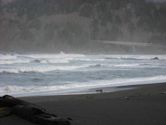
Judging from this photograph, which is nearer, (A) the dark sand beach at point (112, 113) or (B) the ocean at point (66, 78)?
(A) the dark sand beach at point (112, 113)

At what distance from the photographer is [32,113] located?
573 cm

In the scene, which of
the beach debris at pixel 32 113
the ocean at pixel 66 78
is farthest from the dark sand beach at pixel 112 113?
the ocean at pixel 66 78

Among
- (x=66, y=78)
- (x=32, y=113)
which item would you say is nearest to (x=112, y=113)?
(x=32, y=113)

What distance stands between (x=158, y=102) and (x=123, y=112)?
5.25ft

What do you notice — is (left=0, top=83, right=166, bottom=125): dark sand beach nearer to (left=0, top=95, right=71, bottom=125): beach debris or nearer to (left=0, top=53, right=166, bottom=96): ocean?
(left=0, top=95, right=71, bottom=125): beach debris

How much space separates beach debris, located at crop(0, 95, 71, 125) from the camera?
5.35 metres

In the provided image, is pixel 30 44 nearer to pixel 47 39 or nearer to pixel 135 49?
pixel 47 39

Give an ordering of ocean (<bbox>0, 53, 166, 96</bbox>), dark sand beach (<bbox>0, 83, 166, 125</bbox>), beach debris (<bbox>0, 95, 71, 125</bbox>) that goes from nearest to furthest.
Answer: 1. beach debris (<bbox>0, 95, 71, 125</bbox>)
2. dark sand beach (<bbox>0, 83, 166, 125</bbox>)
3. ocean (<bbox>0, 53, 166, 96</bbox>)

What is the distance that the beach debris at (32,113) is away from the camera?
17.5 feet

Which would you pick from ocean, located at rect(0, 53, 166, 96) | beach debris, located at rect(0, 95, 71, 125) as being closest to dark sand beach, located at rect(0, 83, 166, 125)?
beach debris, located at rect(0, 95, 71, 125)

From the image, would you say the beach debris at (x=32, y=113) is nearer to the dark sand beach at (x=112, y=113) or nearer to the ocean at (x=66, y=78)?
the dark sand beach at (x=112, y=113)

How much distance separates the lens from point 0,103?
6262 mm

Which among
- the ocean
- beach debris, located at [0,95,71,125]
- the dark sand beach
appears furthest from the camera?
the ocean

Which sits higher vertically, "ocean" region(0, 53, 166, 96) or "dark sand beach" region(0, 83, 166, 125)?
"ocean" region(0, 53, 166, 96)
